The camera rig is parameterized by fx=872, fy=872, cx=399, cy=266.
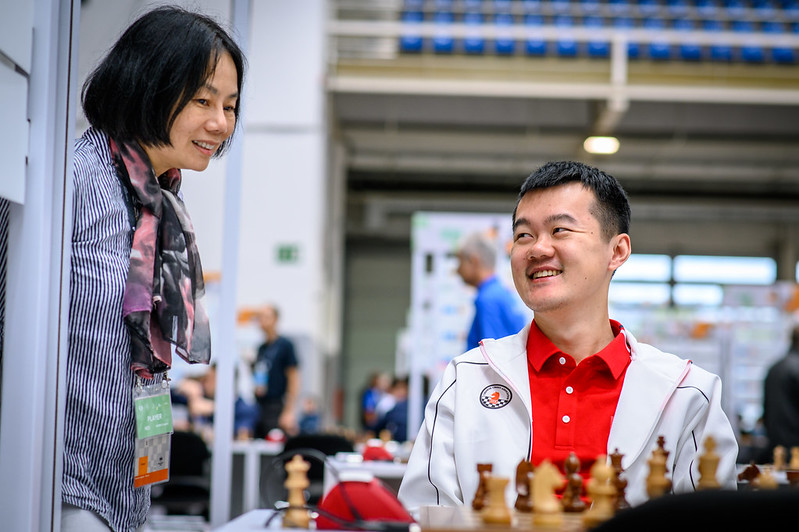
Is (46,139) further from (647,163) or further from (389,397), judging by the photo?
(647,163)

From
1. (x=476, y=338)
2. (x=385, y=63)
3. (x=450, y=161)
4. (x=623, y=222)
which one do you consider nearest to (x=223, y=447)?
(x=623, y=222)

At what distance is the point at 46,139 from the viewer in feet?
4.38

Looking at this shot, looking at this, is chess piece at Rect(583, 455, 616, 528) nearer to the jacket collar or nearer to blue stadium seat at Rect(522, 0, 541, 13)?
the jacket collar

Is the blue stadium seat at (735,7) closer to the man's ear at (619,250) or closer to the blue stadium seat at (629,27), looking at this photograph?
the blue stadium seat at (629,27)

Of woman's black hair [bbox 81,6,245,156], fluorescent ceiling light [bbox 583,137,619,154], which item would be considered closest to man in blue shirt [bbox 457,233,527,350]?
woman's black hair [bbox 81,6,245,156]

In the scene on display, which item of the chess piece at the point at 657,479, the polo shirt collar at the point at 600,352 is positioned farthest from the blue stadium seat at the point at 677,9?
A: the chess piece at the point at 657,479

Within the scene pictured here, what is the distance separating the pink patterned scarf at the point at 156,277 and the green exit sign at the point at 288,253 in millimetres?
7549

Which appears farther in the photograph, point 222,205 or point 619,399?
point 222,205

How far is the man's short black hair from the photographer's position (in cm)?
164

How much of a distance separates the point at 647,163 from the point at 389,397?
4.90 metres

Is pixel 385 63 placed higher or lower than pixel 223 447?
higher

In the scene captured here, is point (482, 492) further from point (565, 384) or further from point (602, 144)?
point (602, 144)

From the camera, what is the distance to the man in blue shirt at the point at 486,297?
155 inches

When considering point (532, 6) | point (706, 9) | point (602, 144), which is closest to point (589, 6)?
point (532, 6)
